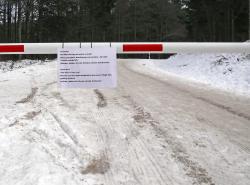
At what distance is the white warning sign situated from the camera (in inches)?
339

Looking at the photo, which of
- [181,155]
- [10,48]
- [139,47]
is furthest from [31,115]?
[181,155]

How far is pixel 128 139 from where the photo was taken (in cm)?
621

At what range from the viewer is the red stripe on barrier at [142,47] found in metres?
9.15

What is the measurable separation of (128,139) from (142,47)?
3.51 m

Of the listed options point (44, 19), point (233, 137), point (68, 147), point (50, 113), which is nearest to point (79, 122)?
point (50, 113)

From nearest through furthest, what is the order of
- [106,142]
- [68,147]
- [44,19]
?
[68,147]
[106,142]
[44,19]

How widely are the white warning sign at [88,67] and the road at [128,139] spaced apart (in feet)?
1.89

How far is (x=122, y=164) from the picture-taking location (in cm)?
512

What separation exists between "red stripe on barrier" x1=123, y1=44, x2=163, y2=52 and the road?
1.32m

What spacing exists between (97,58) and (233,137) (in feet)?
12.1

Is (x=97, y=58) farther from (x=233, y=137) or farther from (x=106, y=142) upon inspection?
(x=233, y=137)

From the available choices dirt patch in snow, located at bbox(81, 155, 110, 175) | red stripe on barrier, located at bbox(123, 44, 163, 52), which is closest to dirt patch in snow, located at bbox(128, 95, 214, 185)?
dirt patch in snow, located at bbox(81, 155, 110, 175)

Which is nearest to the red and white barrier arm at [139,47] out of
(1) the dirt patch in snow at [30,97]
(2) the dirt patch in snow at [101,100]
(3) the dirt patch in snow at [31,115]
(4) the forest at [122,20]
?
(1) the dirt patch in snow at [30,97]

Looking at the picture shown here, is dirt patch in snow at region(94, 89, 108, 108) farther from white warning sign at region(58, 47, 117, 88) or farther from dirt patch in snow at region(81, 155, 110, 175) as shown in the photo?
dirt patch in snow at region(81, 155, 110, 175)
